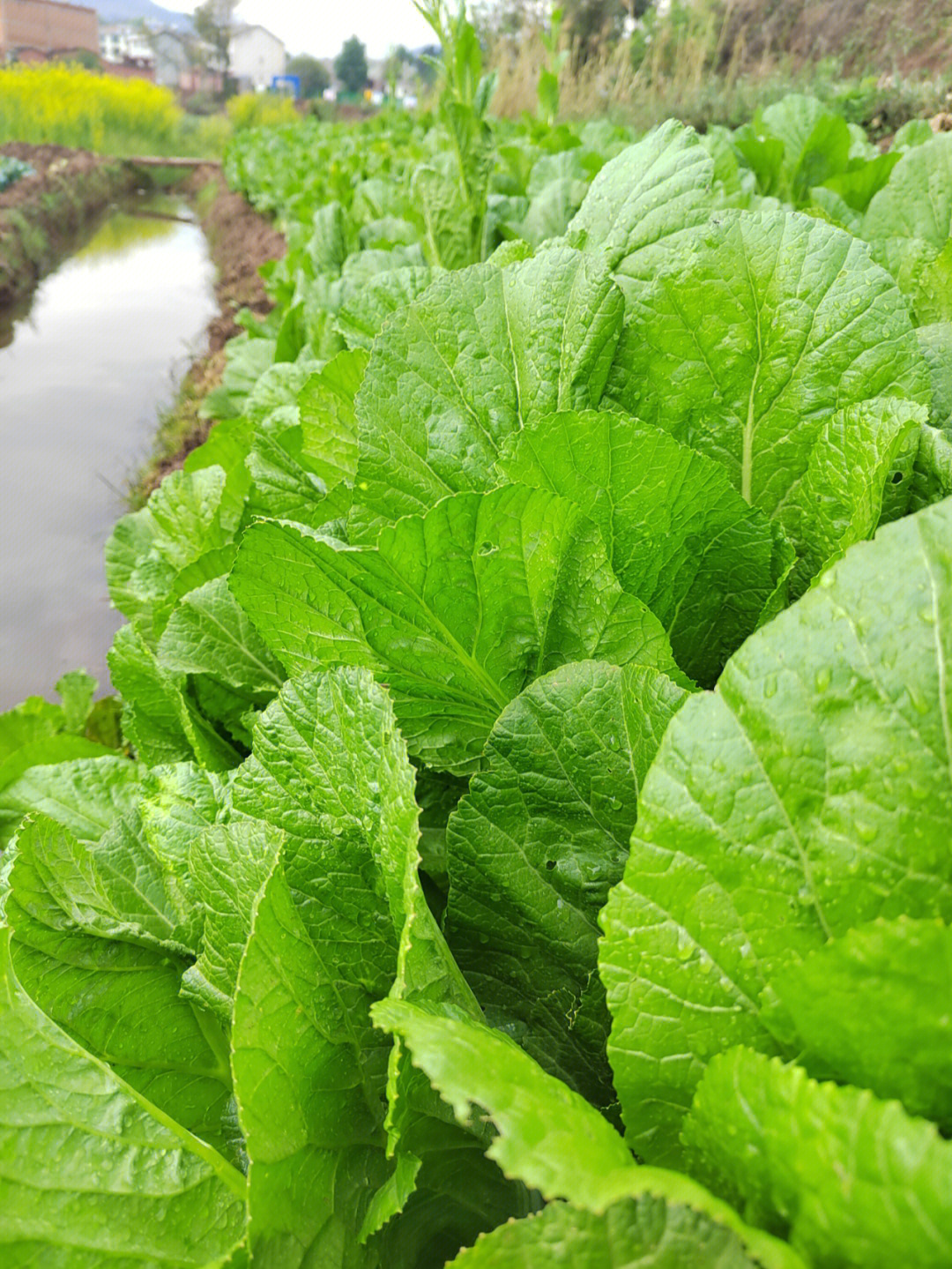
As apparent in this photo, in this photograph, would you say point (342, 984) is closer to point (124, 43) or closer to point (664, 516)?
point (664, 516)

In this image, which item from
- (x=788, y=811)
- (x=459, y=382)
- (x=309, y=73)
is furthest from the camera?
(x=309, y=73)

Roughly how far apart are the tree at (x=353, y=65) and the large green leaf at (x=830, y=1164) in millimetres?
71197

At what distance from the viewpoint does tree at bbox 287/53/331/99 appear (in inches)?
2534

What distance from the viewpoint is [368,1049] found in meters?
0.81

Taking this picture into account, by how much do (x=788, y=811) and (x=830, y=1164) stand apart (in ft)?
0.64

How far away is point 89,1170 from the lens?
2.30 feet

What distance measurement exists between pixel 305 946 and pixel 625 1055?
29 cm

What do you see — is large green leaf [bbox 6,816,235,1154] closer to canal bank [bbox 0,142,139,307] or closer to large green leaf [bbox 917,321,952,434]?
large green leaf [bbox 917,321,952,434]

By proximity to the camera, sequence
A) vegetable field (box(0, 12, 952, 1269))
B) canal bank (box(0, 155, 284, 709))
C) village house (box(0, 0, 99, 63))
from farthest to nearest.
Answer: village house (box(0, 0, 99, 63)) → canal bank (box(0, 155, 284, 709)) → vegetable field (box(0, 12, 952, 1269))

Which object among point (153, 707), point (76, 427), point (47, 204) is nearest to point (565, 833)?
point (153, 707)

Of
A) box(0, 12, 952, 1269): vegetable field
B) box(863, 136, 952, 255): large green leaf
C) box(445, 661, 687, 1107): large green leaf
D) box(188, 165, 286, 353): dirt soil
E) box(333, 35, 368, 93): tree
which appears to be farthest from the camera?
box(333, 35, 368, 93): tree

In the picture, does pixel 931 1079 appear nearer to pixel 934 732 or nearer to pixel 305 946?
pixel 934 732

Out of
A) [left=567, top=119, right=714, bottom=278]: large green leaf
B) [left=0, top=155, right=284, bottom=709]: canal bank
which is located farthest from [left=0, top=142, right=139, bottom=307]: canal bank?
[left=567, top=119, right=714, bottom=278]: large green leaf

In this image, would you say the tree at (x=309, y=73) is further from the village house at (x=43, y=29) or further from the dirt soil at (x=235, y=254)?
the dirt soil at (x=235, y=254)
